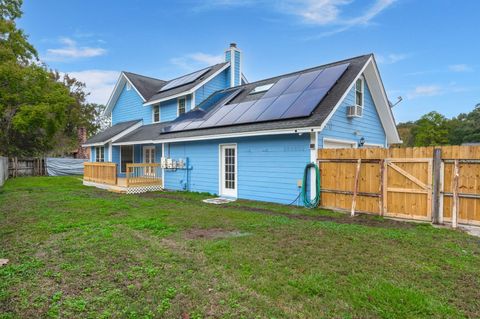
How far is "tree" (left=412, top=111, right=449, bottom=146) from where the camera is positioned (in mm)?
41844

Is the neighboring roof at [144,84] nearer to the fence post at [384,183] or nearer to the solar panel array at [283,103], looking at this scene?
the solar panel array at [283,103]

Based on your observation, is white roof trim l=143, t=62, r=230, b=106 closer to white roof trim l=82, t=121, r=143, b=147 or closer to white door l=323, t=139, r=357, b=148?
white roof trim l=82, t=121, r=143, b=147

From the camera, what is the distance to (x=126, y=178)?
1286 cm

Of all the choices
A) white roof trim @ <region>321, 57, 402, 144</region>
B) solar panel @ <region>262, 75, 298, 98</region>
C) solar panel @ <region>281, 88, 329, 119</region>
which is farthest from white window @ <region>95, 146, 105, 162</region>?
white roof trim @ <region>321, 57, 402, 144</region>

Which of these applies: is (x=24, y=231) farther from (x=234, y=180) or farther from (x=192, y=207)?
(x=234, y=180)

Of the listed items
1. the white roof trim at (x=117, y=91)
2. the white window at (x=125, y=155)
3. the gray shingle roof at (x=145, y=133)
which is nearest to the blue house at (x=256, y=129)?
the gray shingle roof at (x=145, y=133)

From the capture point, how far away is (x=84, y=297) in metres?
3.05

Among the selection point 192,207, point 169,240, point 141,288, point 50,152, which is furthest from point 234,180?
point 50,152

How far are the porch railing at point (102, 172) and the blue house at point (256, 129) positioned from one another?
5 centimetres

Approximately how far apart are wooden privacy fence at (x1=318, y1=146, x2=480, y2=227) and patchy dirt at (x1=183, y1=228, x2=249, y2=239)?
3702mm

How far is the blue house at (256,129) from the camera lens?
8961 mm

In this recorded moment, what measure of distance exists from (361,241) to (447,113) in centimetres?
4971

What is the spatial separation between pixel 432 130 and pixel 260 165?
42423 mm

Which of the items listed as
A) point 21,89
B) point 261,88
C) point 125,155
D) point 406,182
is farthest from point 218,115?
point 21,89
